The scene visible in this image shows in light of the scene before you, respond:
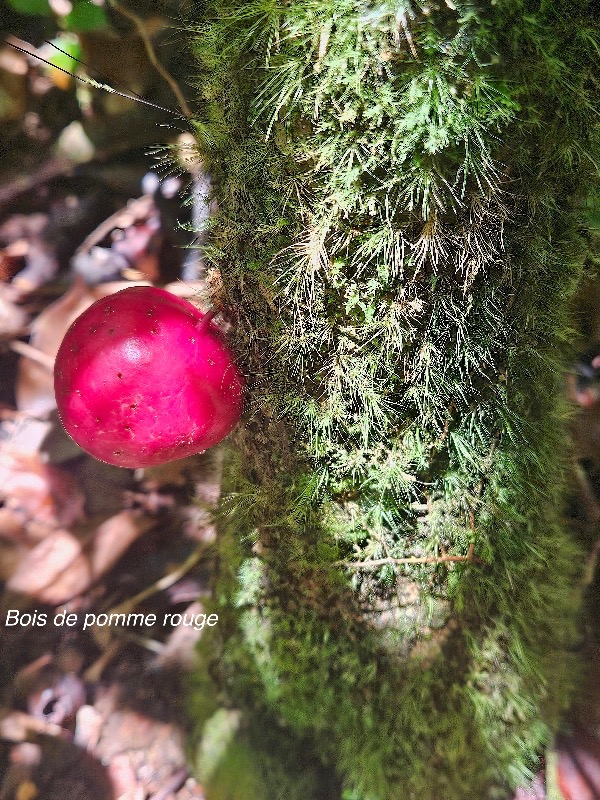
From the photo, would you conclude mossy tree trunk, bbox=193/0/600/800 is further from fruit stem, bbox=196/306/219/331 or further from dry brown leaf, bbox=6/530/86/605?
dry brown leaf, bbox=6/530/86/605

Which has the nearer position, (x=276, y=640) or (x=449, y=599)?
(x=449, y=599)

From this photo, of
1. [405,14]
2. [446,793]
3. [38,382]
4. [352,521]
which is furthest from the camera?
[38,382]

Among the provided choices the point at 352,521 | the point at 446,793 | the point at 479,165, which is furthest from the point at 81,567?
the point at 479,165

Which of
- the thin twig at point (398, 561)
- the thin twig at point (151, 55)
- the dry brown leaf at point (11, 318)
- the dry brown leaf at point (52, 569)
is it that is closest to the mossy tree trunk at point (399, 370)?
the thin twig at point (398, 561)

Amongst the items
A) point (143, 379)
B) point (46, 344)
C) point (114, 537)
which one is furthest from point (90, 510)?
point (143, 379)

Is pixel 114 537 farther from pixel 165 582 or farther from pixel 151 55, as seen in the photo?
pixel 151 55

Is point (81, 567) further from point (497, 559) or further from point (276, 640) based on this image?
point (497, 559)

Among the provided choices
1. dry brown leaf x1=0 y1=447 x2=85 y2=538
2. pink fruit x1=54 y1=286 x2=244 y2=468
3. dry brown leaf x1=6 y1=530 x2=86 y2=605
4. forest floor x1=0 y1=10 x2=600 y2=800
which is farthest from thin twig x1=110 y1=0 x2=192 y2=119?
dry brown leaf x1=6 y1=530 x2=86 y2=605

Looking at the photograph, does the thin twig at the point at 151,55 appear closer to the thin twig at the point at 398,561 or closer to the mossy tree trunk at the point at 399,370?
the mossy tree trunk at the point at 399,370
